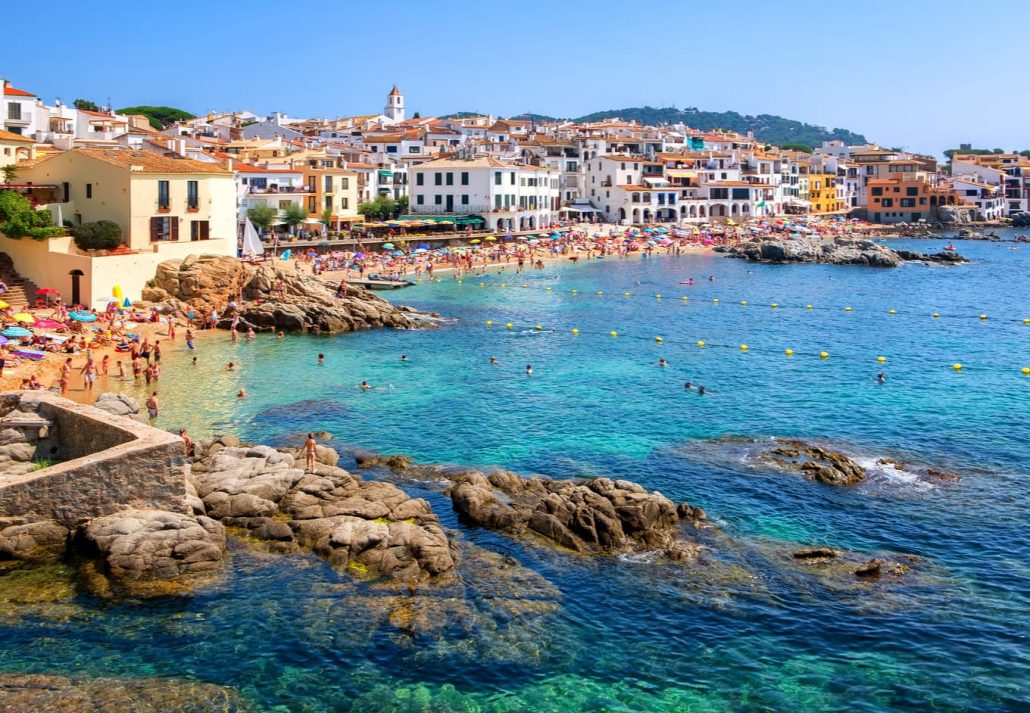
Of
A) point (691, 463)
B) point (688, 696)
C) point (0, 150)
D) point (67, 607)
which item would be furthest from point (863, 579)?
point (0, 150)

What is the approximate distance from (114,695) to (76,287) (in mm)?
39288

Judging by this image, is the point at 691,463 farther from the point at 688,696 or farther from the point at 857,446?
the point at 688,696

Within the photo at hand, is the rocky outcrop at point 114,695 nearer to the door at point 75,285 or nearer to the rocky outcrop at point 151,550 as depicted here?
the rocky outcrop at point 151,550

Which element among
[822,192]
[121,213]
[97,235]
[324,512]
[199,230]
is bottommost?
[324,512]

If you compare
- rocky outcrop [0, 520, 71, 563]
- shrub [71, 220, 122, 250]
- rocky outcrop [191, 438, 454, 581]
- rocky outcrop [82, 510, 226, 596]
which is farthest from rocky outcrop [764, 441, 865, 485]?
shrub [71, 220, 122, 250]

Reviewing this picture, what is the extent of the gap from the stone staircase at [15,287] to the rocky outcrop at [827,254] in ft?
236

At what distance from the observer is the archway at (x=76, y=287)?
52.6 metres

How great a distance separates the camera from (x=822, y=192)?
161 metres

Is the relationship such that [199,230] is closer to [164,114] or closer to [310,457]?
[310,457]

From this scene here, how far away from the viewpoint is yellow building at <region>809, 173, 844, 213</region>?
160000 millimetres

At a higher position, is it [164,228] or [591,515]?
[164,228]

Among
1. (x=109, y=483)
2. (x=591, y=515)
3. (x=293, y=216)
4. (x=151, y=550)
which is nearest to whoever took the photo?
(x=151, y=550)

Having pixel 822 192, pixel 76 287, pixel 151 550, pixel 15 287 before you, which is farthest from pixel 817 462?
pixel 822 192

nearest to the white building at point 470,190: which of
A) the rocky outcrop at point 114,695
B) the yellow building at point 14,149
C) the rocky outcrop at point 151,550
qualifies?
the yellow building at point 14,149
